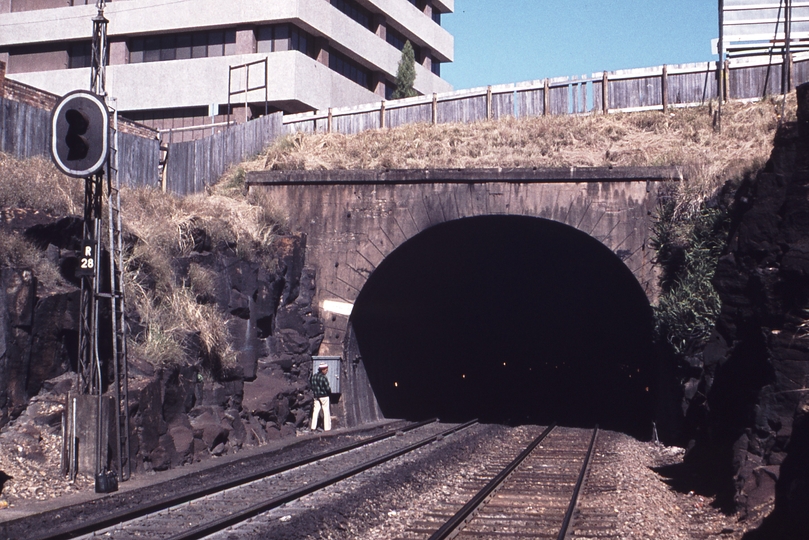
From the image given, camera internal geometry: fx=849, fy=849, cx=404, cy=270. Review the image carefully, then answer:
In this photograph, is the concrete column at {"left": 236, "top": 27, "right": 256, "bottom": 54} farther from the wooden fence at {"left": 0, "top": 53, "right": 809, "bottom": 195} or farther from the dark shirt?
the dark shirt

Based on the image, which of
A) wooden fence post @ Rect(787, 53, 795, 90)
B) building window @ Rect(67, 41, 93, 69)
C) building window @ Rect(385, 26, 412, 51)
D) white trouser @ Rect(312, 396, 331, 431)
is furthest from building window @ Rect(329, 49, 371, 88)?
white trouser @ Rect(312, 396, 331, 431)

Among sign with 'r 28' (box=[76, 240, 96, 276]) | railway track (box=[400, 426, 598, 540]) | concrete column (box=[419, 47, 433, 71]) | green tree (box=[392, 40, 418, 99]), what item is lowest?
railway track (box=[400, 426, 598, 540])

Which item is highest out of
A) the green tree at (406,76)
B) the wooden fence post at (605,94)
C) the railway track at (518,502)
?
the green tree at (406,76)

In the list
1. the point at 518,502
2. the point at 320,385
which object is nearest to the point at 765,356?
the point at 518,502

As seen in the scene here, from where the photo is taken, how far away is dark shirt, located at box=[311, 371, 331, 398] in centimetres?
1886

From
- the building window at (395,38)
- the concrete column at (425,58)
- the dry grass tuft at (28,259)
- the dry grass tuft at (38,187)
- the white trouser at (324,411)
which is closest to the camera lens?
the dry grass tuft at (28,259)

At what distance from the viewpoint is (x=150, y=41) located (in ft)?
145

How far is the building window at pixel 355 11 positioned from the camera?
45656 mm

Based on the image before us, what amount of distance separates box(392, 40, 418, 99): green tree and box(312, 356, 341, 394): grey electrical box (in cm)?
2876

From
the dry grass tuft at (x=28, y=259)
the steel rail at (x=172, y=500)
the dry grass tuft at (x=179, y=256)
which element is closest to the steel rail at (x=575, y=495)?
the steel rail at (x=172, y=500)

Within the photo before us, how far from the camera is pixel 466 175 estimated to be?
66.0ft

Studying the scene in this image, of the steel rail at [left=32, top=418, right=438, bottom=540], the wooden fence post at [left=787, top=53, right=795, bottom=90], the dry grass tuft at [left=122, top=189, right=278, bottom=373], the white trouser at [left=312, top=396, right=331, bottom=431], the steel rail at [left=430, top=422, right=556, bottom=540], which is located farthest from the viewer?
the wooden fence post at [left=787, top=53, right=795, bottom=90]

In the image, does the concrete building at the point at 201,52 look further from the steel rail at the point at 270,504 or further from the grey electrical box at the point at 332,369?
the steel rail at the point at 270,504

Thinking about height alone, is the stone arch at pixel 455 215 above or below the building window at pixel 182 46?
below
